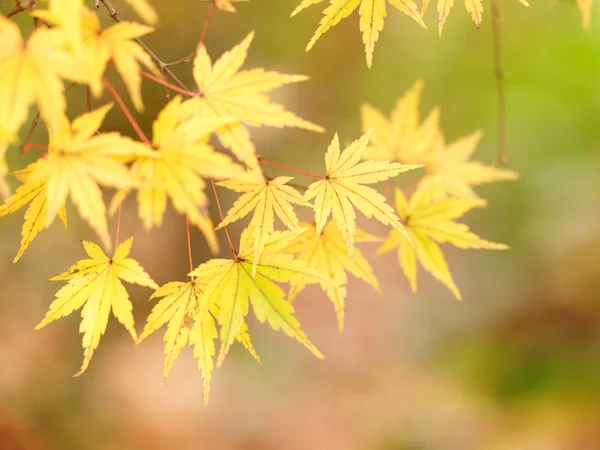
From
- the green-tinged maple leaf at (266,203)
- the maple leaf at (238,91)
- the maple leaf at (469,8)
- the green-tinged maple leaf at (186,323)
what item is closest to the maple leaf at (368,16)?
the maple leaf at (469,8)

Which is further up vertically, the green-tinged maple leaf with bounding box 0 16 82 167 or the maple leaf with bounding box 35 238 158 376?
the green-tinged maple leaf with bounding box 0 16 82 167

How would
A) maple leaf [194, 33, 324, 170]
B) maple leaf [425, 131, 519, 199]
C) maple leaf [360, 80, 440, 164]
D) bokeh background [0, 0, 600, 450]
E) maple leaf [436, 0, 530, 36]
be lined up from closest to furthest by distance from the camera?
maple leaf [194, 33, 324, 170] → maple leaf [436, 0, 530, 36] → maple leaf [425, 131, 519, 199] → maple leaf [360, 80, 440, 164] → bokeh background [0, 0, 600, 450]

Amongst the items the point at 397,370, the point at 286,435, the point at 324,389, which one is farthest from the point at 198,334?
the point at 397,370

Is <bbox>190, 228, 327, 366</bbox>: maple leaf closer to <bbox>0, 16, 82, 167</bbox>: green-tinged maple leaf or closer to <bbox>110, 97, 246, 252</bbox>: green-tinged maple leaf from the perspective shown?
<bbox>110, 97, 246, 252</bbox>: green-tinged maple leaf

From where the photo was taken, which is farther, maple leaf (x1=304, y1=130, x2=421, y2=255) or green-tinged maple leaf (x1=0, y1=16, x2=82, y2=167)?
maple leaf (x1=304, y1=130, x2=421, y2=255)

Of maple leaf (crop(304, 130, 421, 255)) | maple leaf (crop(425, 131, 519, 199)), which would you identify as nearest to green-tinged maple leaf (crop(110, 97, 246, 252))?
maple leaf (crop(304, 130, 421, 255))

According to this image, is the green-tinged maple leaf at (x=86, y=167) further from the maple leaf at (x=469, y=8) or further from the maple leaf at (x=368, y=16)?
the maple leaf at (x=469, y=8)

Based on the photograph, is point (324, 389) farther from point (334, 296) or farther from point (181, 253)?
point (334, 296)

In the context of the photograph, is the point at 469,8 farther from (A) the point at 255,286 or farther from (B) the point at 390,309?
(B) the point at 390,309
